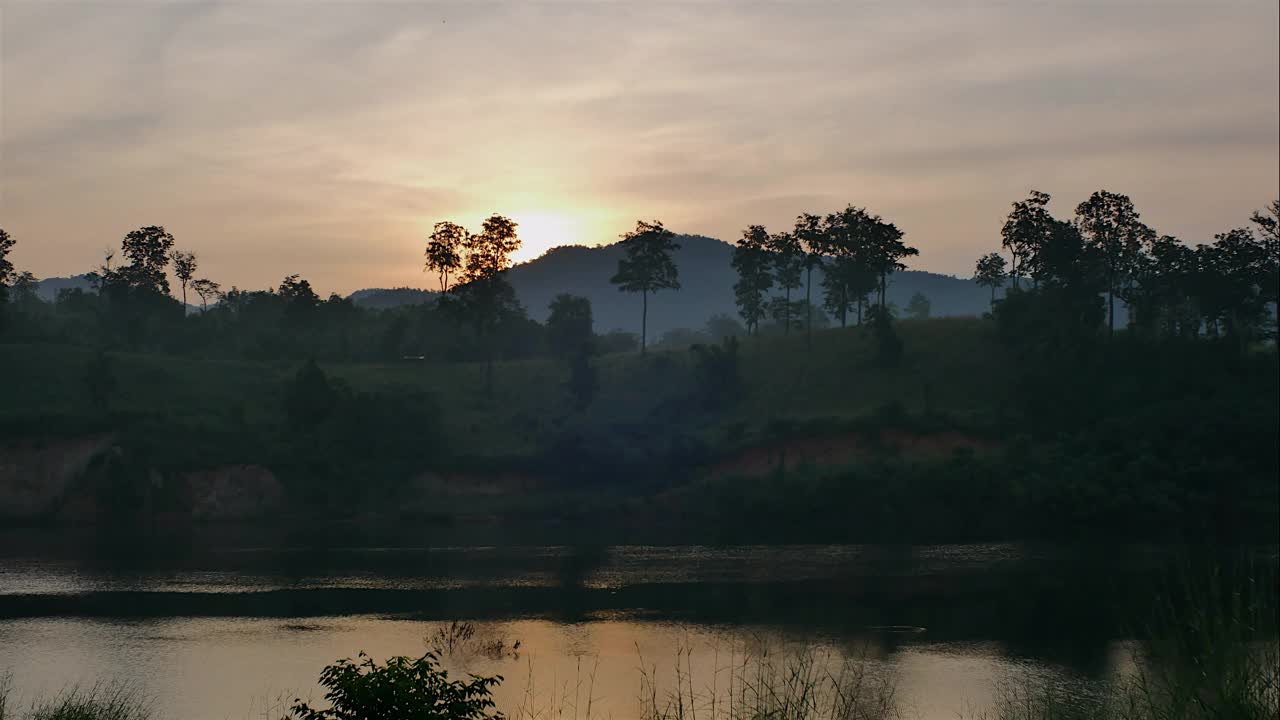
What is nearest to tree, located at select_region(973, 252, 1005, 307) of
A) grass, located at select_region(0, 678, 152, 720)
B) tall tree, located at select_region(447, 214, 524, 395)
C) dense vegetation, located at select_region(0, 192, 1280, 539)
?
dense vegetation, located at select_region(0, 192, 1280, 539)

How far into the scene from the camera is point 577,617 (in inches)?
2142

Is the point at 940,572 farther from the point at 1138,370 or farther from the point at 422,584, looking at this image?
the point at 1138,370

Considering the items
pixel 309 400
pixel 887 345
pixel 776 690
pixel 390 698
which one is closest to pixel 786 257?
pixel 887 345

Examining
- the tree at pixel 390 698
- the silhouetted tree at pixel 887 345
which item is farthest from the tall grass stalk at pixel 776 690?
the silhouetted tree at pixel 887 345

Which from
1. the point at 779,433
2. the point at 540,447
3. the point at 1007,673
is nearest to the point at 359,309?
the point at 540,447

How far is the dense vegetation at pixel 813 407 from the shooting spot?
91.5 metres

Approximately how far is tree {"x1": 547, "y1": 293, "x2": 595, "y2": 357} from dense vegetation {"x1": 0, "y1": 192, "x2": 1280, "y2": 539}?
5.19 metres

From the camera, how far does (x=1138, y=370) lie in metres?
110

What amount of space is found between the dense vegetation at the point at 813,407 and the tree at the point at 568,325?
519 centimetres

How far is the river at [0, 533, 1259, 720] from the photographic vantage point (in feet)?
134

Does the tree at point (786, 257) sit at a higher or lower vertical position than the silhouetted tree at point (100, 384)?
higher

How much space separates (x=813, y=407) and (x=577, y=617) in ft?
213

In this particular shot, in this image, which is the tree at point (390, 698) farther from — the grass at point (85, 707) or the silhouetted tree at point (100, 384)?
the silhouetted tree at point (100, 384)

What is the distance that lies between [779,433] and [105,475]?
5932 centimetres
